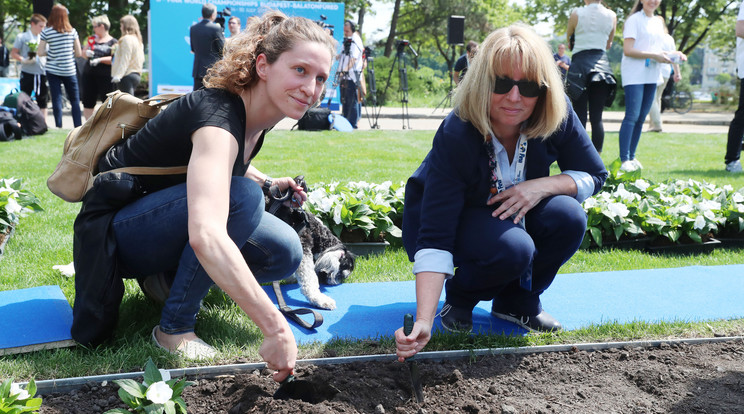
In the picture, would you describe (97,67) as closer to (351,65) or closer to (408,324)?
(351,65)

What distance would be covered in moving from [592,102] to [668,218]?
10.6 feet

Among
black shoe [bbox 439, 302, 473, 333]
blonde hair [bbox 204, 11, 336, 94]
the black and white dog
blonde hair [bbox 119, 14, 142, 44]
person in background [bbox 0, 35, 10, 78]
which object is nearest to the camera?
blonde hair [bbox 204, 11, 336, 94]

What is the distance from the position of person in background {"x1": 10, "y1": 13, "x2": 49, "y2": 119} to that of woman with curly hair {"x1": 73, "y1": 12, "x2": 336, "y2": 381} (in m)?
10.2

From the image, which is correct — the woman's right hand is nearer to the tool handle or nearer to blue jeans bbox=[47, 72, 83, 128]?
the tool handle

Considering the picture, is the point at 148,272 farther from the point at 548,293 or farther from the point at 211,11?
the point at 211,11

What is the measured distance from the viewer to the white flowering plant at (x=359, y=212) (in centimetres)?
443

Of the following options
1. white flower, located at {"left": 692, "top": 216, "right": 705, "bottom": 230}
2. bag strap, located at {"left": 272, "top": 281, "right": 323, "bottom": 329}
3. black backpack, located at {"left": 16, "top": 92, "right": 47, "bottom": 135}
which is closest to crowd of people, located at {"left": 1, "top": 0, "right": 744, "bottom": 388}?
bag strap, located at {"left": 272, "top": 281, "right": 323, "bottom": 329}

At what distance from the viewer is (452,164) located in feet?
9.29

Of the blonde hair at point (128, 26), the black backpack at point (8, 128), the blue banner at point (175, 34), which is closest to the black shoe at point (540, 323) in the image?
the black backpack at point (8, 128)

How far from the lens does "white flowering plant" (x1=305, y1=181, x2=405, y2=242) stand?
4.43 metres

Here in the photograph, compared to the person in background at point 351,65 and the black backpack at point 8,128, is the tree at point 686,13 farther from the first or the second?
the black backpack at point 8,128

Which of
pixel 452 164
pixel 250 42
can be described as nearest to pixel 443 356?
pixel 452 164

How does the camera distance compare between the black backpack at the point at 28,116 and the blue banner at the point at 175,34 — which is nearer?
the black backpack at the point at 28,116

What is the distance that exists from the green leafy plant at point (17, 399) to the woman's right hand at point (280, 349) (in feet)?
2.28
